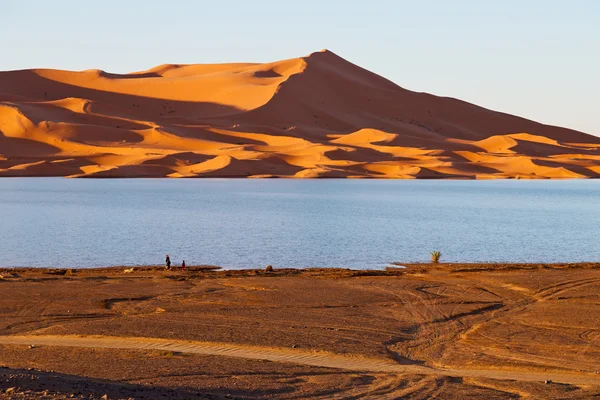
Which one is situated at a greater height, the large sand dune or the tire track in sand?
the large sand dune

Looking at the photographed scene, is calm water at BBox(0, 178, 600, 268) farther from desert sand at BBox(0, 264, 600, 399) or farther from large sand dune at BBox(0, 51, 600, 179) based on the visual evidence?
large sand dune at BBox(0, 51, 600, 179)

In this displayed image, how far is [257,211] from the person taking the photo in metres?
51.0

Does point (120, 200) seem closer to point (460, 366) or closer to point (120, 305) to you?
point (120, 305)

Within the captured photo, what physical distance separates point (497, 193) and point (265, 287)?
57.8m

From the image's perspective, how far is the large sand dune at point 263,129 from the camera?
102938 mm

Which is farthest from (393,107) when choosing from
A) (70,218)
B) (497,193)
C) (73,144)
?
(70,218)

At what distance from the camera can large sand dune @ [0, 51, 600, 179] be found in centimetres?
10294

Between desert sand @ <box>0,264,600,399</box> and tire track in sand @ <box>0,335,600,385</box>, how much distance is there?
0.09 ft

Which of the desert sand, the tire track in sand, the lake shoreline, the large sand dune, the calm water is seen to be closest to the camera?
the desert sand

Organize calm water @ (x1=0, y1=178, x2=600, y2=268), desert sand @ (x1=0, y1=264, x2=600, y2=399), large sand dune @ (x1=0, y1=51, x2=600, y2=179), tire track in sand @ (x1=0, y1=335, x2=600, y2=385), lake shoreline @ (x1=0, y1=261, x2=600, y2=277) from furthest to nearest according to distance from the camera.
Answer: large sand dune @ (x1=0, y1=51, x2=600, y2=179)
calm water @ (x1=0, y1=178, x2=600, y2=268)
lake shoreline @ (x1=0, y1=261, x2=600, y2=277)
tire track in sand @ (x1=0, y1=335, x2=600, y2=385)
desert sand @ (x1=0, y1=264, x2=600, y2=399)

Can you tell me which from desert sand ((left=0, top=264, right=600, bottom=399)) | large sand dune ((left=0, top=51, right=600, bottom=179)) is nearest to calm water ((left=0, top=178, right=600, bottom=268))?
desert sand ((left=0, top=264, right=600, bottom=399))

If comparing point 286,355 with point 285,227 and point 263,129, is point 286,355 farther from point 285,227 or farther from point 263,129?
point 263,129

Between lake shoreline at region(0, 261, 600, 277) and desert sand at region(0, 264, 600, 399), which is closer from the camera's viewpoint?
desert sand at region(0, 264, 600, 399)

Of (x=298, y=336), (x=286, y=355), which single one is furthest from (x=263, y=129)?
(x=286, y=355)
